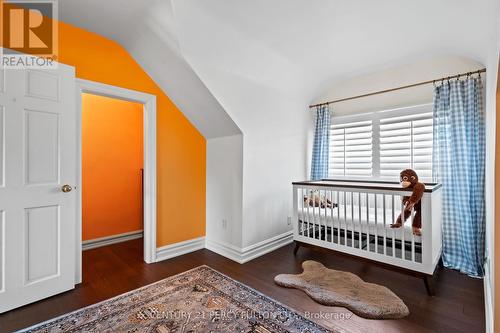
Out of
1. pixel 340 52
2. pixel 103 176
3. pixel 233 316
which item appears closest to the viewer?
pixel 233 316

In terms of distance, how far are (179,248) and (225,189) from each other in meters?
0.90

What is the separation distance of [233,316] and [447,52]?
3.30 metres

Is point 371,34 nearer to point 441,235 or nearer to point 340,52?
point 340,52

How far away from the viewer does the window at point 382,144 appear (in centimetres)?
292

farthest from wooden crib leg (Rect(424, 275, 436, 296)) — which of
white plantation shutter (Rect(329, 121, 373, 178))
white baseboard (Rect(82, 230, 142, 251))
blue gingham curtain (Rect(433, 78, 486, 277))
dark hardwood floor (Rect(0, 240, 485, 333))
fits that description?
white baseboard (Rect(82, 230, 142, 251))

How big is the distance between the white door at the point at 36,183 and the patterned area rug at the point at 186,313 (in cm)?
45

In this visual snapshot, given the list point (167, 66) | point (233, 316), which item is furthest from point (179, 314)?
point (167, 66)

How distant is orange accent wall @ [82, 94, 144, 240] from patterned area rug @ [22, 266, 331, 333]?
1.68 meters

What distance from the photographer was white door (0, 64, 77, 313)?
5.91 feet

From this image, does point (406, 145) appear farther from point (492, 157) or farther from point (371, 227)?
point (492, 157)

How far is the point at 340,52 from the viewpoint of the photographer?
109 inches

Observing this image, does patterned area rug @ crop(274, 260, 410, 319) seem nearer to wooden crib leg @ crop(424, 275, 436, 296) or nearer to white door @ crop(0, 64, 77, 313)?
wooden crib leg @ crop(424, 275, 436, 296)

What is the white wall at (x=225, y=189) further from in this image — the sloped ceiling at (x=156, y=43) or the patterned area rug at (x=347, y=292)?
the patterned area rug at (x=347, y=292)

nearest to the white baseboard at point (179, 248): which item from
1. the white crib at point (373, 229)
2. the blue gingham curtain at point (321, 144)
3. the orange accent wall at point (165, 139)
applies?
the orange accent wall at point (165, 139)
